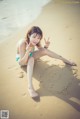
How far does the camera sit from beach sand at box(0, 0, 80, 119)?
1.07 metres

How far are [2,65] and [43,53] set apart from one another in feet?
0.70

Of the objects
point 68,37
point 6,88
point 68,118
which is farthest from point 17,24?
point 68,118

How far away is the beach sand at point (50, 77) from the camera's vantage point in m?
1.07

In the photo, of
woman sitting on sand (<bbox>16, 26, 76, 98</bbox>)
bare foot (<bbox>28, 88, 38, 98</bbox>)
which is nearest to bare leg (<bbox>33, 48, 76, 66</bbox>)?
woman sitting on sand (<bbox>16, 26, 76, 98</bbox>)

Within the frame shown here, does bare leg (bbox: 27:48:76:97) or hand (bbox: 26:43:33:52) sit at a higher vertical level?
hand (bbox: 26:43:33:52)

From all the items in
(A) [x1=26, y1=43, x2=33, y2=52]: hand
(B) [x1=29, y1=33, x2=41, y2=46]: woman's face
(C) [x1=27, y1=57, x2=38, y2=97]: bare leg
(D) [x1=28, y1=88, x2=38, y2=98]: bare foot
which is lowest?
(D) [x1=28, y1=88, x2=38, y2=98]: bare foot

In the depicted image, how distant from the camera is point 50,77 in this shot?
3.87ft

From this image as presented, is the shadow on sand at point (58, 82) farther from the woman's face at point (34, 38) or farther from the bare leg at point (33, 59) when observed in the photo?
the woman's face at point (34, 38)

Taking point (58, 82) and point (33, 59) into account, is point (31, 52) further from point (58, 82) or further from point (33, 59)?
point (58, 82)

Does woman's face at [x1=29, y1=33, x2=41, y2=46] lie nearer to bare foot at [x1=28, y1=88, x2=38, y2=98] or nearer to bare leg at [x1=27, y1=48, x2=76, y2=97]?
bare leg at [x1=27, y1=48, x2=76, y2=97]

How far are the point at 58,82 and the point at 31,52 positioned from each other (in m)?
0.19

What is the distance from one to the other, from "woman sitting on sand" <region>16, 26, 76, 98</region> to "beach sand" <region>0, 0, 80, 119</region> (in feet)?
0.10

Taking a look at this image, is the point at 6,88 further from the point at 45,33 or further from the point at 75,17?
the point at 75,17

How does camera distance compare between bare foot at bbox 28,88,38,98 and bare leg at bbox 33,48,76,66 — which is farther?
bare leg at bbox 33,48,76,66
